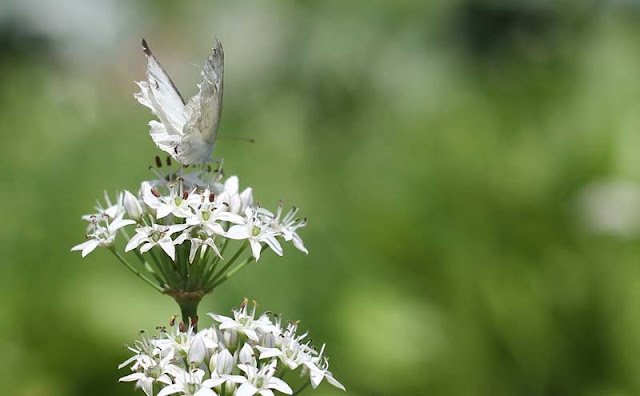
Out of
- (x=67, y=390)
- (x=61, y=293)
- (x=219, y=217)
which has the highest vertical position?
(x=219, y=217)

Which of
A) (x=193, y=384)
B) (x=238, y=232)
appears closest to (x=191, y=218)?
(x=238, y=232)

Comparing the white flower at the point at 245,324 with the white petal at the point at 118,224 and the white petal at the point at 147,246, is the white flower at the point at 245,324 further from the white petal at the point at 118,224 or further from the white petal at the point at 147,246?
the white petal at the point at 118,224

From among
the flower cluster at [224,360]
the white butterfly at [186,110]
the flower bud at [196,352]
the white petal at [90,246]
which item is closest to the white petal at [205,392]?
the flower cluster at [224,360]

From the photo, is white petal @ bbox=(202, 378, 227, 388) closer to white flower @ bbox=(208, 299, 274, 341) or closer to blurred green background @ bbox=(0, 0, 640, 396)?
white flower @ bbox=(208, 299, 274, 341)

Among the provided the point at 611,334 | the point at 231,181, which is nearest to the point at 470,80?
the point at 611,334

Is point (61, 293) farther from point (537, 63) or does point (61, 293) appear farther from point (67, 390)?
point (537, 63)

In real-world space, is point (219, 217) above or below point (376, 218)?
above

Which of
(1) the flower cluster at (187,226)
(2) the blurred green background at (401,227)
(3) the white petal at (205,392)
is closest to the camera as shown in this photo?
(3) the white petal at (205,392)
